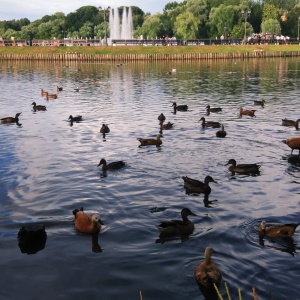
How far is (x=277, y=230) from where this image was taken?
12961mm

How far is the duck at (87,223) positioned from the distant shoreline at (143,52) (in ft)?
337

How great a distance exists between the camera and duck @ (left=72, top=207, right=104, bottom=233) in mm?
13375

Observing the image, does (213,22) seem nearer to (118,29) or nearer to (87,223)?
(118,29)

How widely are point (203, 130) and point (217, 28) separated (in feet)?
421

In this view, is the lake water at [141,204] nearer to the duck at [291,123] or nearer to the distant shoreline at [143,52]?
the duck at [291,123]

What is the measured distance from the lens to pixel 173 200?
16188mm

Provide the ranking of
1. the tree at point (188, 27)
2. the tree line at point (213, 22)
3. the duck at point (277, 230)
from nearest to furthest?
the duck at point (277, 230)
the tree at point (188, 27)
the tree line at point (213, 22)

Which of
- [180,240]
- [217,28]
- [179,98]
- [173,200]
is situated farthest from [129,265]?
[217,28]

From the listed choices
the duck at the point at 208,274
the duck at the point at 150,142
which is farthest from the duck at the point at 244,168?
the duck at the point at 208,274

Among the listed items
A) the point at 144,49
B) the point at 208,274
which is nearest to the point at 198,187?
the point at 208,274

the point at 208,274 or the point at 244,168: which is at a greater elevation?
the point at 244,168

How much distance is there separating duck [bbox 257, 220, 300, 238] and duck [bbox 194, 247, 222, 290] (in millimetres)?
2846

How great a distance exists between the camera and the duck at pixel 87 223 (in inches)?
527

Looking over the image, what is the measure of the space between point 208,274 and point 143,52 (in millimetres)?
112490
